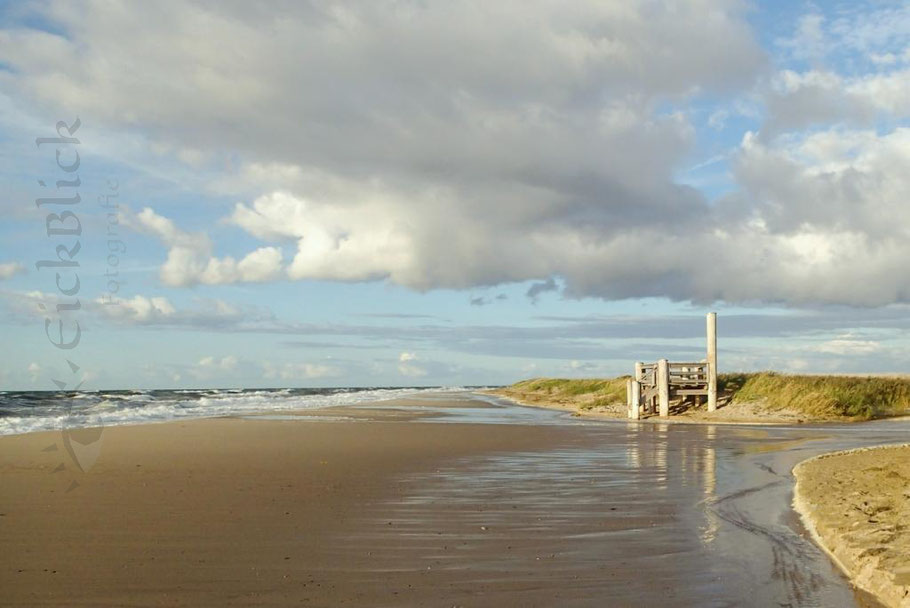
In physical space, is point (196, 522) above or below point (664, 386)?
below

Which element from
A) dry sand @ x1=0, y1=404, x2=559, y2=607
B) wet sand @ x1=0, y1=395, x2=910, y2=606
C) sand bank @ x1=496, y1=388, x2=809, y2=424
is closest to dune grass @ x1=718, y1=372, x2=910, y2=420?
sand bank @ x1=496, y1=388, x2=809, y2=424

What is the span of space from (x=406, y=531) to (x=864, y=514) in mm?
5953

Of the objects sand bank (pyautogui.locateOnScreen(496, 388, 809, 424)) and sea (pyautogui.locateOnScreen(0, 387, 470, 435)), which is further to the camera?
sand bank (pyautogui.locateOnScreen(496, 388, 809, 424))

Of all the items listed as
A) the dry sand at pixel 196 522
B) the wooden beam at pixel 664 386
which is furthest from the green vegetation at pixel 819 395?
the dry sand at pixel 196 522

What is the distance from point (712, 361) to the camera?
34.1m

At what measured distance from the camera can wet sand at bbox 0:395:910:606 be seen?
6.82 m

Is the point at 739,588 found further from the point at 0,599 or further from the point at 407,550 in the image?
the point at 0,599

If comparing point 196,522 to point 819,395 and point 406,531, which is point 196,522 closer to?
point 406,531

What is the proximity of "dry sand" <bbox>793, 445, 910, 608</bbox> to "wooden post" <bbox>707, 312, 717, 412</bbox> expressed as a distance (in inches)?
692

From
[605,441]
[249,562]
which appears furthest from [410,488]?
[605,441]

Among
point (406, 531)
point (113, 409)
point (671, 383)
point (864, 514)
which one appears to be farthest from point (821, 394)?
point (113, 409)

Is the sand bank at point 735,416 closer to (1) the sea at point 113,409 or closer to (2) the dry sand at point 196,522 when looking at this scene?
(2) the dry sand at point 196,522

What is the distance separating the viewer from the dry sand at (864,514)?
7.12m

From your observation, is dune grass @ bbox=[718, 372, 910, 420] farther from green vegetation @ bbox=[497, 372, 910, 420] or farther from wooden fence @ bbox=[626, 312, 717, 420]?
wooden fence @ bbox=[626, 312, 717, 420]
